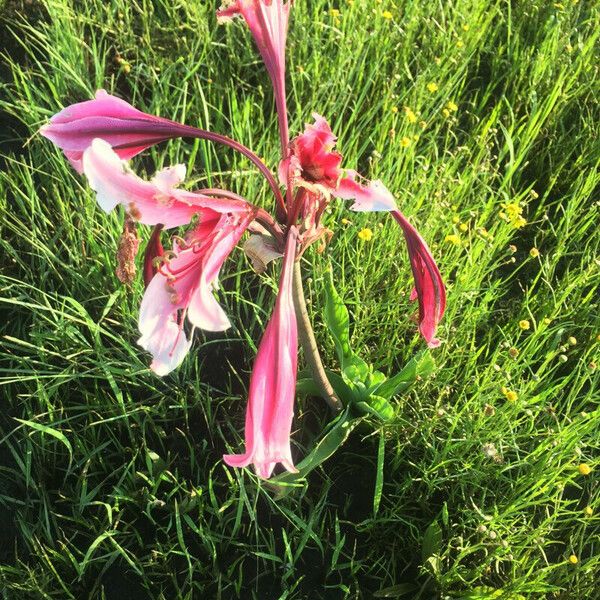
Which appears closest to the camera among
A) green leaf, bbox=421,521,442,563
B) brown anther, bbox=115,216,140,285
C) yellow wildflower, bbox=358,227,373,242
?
brown anther, bbox=115,216,140,285

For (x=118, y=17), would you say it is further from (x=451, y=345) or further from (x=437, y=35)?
(x=451, y=345)

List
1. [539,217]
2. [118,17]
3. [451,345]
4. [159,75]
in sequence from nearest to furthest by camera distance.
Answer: [451,345]
[539,217]
[159,75]
[118,17]

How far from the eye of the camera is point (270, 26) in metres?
0.96

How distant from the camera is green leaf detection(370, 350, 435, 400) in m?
1.32

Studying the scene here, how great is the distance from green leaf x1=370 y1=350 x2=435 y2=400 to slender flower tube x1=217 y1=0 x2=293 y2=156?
1.78ft

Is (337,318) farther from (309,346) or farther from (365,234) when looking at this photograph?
(365,234)

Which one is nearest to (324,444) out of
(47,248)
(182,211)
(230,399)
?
(230,399)

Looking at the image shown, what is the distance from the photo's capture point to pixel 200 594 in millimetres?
1357

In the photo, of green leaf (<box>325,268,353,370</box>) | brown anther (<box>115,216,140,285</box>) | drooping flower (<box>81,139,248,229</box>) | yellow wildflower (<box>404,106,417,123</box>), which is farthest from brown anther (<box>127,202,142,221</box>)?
yellow wildflower (<box>404,106,417,123</box>)

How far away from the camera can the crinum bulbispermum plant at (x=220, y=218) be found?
75 cm

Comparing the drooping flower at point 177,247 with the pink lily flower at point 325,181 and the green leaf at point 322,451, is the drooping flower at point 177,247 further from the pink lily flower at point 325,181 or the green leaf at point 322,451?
the green leaf at point 322,451

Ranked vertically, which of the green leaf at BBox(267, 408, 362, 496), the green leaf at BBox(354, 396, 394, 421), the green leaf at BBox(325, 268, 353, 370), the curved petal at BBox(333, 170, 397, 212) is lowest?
the green leaf at BBox(267, 408, 362, 496)

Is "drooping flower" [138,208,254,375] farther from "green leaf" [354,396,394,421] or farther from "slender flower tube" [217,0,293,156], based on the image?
"green leaf" [354,396,394,421]

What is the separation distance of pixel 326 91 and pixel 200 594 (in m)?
1.33
